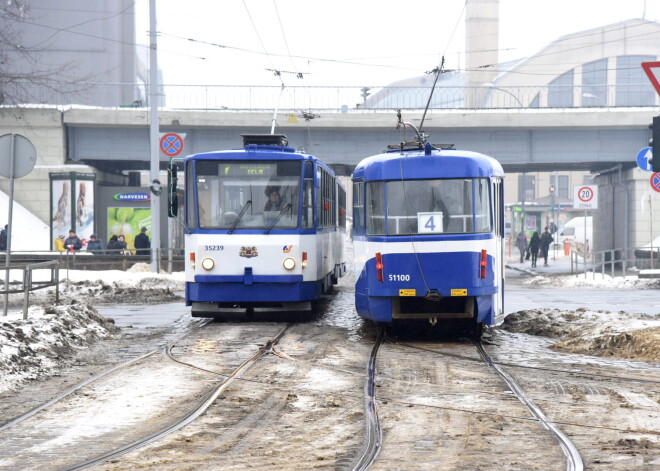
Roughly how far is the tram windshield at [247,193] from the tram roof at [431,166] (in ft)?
10.2

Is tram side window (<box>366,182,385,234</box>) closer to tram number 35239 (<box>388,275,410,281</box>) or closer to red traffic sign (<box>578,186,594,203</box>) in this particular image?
tram number 35239 (<box>388,275,410,281</box>)

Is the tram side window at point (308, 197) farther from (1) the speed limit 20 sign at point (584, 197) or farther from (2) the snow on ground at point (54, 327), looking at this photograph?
(1) the speed limit 20 sign at point (584, 197)

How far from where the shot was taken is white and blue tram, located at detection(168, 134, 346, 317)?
17.7 metres

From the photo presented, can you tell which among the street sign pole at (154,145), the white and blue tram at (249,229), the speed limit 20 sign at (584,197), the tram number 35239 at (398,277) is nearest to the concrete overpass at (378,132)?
the speed limit 20 sign at (584,197)

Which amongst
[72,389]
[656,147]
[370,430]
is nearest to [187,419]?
[370,430]

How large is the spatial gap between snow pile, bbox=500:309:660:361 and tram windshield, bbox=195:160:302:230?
416 cm

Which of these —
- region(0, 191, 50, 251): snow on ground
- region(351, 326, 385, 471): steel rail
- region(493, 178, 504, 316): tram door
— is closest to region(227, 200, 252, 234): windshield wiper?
region(493, 178, 504, 316): tram door

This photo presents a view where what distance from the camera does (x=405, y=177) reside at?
49.0 ft

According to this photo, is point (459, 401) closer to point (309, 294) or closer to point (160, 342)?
point (160, 342)

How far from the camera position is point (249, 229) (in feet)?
58.5

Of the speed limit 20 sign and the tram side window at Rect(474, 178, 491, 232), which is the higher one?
the speed limit 20 sign

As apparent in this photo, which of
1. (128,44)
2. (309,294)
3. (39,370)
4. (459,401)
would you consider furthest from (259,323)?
(128,44)

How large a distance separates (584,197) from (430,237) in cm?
2217

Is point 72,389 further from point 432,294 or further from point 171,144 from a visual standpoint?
point 171,144
